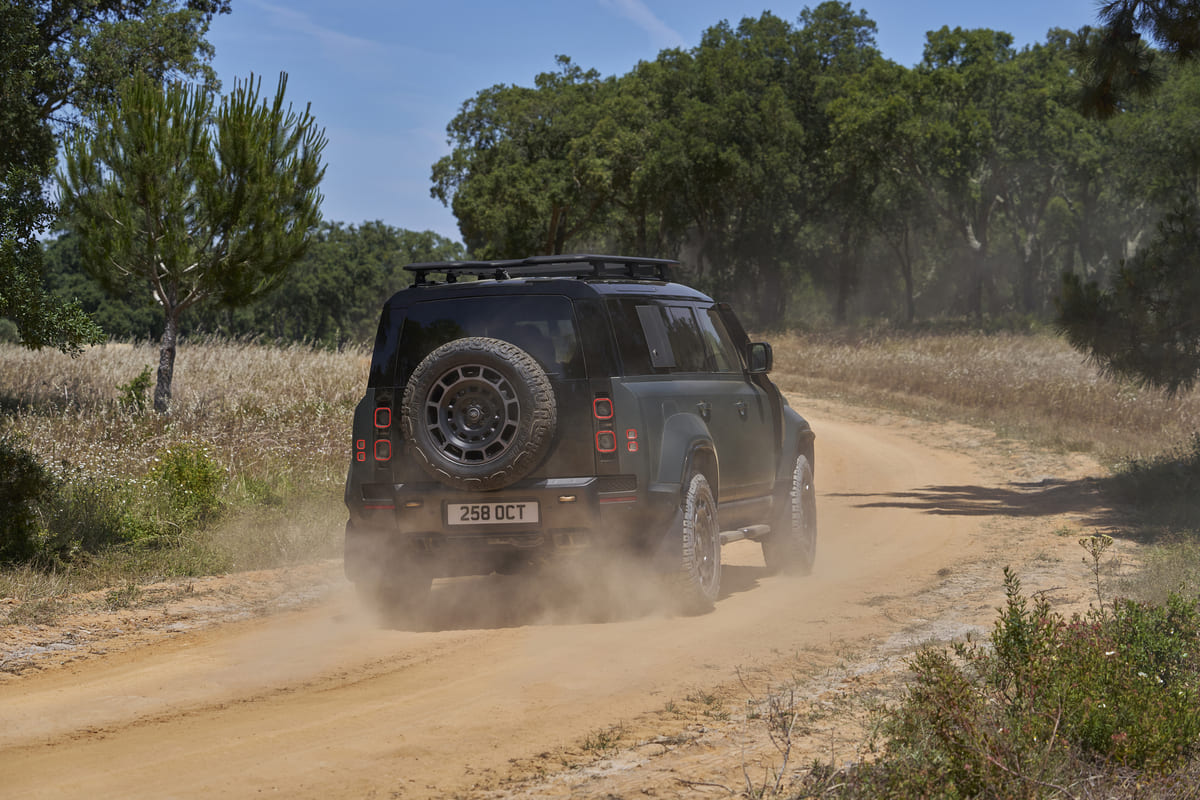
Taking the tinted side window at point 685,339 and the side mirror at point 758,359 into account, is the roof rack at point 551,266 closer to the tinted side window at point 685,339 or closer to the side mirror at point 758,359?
the tinted side window at point 685,339

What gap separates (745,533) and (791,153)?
1863 inches

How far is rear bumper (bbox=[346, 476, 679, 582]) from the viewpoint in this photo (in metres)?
7.41

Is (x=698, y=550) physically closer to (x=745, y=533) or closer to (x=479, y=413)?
(x=745, y=533)

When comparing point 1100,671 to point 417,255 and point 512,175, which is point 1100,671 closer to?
point 512,175

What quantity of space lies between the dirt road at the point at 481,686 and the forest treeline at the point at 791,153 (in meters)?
39.0

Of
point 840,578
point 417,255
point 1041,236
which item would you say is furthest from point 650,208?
point 417,255

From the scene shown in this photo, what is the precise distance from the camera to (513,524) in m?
7.46

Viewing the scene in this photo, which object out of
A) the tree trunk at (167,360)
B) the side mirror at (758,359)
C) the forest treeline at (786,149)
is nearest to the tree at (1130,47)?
the side mirror at (758,359)

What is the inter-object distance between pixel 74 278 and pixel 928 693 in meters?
88.2

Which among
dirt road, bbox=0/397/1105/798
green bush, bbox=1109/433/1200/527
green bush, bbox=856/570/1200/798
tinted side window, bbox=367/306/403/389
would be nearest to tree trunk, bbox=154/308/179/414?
dirt road, bbox=0/397/1105/798

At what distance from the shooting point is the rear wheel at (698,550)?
7656 millimetres

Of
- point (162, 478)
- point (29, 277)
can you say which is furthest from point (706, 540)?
point (162, 478)

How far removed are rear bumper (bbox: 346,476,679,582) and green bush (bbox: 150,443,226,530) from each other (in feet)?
14.7

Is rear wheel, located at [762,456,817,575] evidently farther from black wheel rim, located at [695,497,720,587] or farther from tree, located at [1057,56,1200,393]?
tree, located at [1057,56,1200,393]
